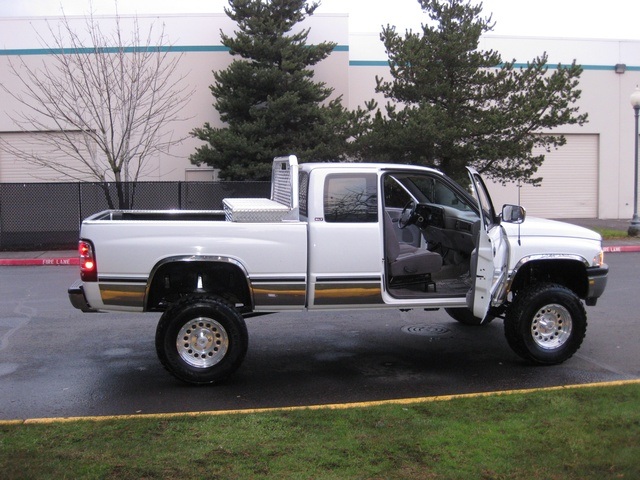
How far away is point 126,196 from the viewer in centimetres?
1970

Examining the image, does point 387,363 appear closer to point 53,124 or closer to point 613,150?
point 53,124

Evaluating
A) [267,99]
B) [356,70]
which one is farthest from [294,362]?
[356,70]

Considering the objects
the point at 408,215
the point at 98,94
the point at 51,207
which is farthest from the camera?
the point at 98,94

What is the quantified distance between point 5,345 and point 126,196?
1187 cm

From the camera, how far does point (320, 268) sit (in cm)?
666

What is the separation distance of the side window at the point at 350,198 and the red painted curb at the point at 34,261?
475 inches

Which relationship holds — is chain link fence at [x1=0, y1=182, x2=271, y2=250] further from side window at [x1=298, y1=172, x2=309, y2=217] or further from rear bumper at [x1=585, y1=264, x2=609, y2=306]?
rear bumper at [x1=585, y1=264, x2=609, y2=306]

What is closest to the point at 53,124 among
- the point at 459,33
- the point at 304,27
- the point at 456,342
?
the point at 304,27

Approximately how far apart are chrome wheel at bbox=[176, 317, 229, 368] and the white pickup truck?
10 mm

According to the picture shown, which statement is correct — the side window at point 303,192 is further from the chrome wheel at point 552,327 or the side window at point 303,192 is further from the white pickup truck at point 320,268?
the chrome wheel at point 552,327

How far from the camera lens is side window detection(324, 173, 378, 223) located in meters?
6.79

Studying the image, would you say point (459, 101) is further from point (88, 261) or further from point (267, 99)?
point (88, 261)

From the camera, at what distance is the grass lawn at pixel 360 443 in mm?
4297

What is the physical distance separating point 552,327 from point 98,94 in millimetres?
18408
